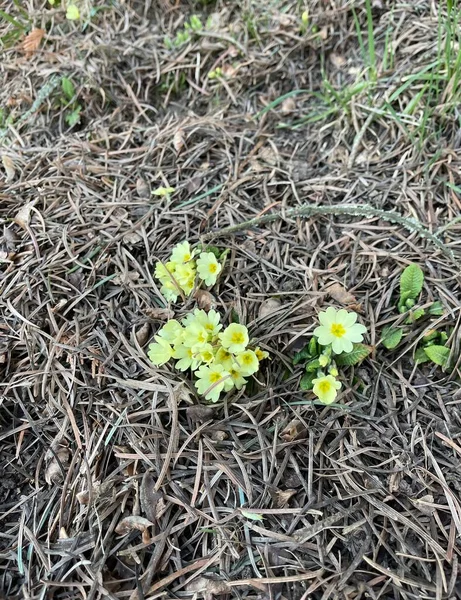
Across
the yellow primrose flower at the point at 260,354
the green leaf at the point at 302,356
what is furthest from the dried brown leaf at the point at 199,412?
the green leaf at the point at 302,356

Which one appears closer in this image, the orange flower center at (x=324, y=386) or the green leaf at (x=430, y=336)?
the orange flower center at (x=324, y=386)

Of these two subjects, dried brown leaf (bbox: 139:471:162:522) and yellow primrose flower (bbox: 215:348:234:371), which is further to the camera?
yellow primrose flower (bbox: 215:348:234:371)

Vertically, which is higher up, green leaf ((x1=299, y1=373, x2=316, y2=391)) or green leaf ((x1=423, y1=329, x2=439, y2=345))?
green leaf ((x1=423, y1=329, x2=439, y2=345))

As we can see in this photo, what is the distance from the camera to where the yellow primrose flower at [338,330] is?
153 centimetres

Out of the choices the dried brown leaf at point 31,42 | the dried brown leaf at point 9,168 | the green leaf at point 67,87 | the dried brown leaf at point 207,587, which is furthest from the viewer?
the dried brown leaf at point 31,42

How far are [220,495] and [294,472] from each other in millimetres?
243

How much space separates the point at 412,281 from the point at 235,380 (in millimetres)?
753

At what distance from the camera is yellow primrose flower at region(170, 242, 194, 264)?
1.76 metres

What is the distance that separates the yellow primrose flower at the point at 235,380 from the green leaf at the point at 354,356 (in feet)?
1.14

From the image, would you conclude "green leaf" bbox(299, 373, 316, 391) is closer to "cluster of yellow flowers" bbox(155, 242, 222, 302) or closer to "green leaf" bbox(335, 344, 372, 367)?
"green leaf" bbox(335, 344, 372, 367)

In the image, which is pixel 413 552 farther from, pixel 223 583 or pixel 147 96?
pixel 147 96

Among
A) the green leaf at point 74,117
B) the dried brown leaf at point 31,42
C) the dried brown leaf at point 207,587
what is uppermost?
the dried brown leaf at point 31,42

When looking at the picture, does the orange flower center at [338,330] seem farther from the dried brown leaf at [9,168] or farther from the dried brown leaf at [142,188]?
the dried brown leaf at [9,168]

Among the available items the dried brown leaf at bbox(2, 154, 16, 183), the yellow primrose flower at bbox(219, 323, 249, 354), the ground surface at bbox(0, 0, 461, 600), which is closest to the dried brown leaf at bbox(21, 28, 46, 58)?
the ground surface at bbox(0, 0, 461, 600)
